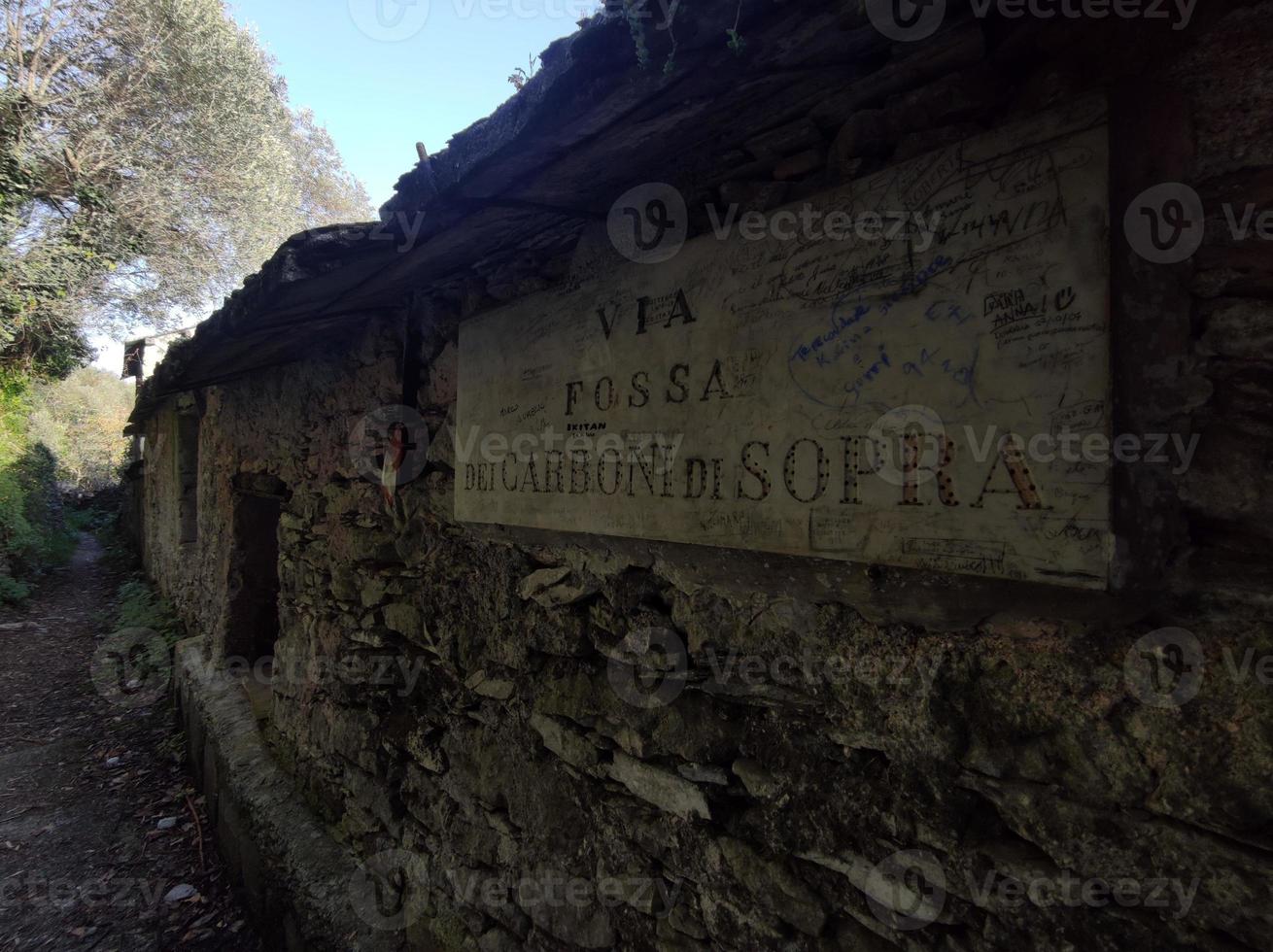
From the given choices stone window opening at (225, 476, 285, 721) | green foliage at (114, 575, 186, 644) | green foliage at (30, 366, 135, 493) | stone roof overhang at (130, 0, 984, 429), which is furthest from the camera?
green foliage at (30, 366, 135, 493)

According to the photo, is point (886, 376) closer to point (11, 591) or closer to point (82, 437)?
point (11, 591)

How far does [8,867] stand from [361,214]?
20675mm

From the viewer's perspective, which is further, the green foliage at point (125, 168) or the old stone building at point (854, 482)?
the green foliage at point (125, 168)

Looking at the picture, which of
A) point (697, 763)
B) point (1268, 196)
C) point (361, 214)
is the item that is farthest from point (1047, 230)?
point (361, 214)

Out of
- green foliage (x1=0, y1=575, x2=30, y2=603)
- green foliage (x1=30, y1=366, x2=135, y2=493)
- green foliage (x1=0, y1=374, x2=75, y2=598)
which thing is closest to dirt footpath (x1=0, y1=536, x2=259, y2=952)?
green foliage (x1=0, y1=575, x2=30, y2=603)

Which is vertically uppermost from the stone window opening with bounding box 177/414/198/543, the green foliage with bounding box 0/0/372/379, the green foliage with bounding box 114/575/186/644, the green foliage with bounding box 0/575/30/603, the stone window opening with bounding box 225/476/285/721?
the green foliage with bounding box 0/0/372/379

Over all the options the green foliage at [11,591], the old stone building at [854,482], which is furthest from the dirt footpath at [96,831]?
the green foliage at [11,591]

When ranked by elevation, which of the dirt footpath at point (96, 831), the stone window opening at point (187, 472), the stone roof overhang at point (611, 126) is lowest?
the dirt footpath at point (96, 831)

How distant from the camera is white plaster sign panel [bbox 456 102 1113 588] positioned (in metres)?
0.90

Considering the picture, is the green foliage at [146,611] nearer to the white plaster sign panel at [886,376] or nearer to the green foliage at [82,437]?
the white plaster sign panel at [886,376]

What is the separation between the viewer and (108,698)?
5.35m

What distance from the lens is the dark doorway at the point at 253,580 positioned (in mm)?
4406

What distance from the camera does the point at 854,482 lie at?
43.8 inches

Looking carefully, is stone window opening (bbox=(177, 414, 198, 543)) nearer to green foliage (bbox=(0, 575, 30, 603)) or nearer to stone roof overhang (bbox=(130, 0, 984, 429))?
green foliage (bbox=(0, 575, 30, 603))
